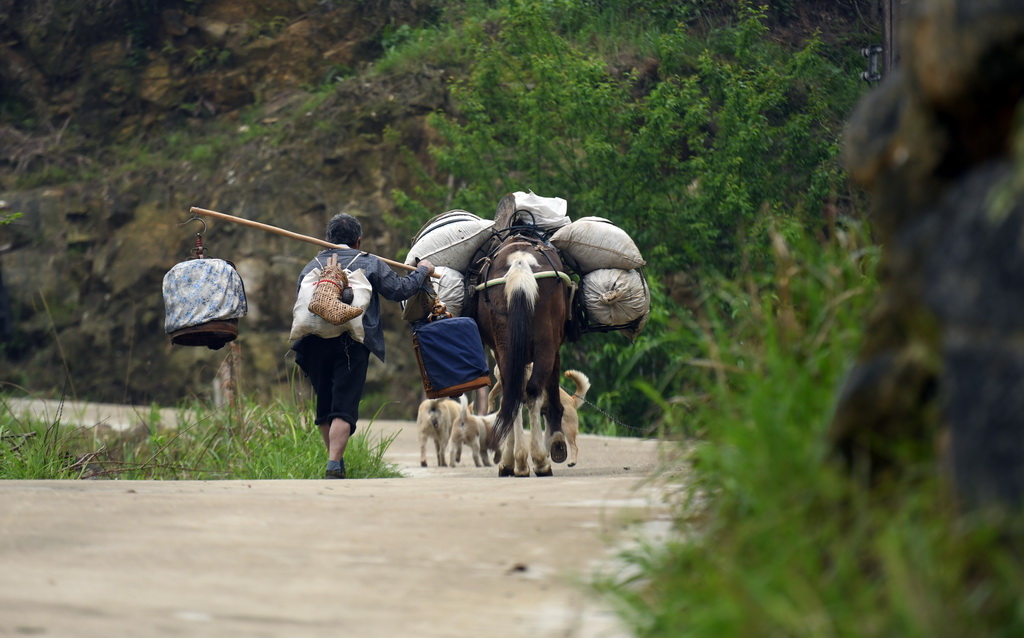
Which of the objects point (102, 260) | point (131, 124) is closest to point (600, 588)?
point (102, 260)

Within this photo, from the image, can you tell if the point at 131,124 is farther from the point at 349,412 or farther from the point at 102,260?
the point at 349,412

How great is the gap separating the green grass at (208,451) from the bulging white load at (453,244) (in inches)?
54.3

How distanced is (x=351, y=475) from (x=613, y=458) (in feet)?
10.5

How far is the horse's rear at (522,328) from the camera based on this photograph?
841 cm

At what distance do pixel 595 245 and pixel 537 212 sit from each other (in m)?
0.54

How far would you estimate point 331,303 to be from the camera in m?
7.82

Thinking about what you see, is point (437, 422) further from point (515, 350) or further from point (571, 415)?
point (515, 350)

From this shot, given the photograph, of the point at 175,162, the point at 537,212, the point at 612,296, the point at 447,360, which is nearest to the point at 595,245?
the point at 612,296

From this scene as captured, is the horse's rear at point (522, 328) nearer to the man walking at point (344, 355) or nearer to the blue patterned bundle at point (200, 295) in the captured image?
the man walking at point (344, 355)

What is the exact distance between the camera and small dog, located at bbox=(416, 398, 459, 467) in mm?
11867

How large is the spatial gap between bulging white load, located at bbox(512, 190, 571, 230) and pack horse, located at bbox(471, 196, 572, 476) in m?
0.44

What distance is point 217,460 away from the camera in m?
9.29

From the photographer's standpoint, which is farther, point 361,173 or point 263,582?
point 361,173

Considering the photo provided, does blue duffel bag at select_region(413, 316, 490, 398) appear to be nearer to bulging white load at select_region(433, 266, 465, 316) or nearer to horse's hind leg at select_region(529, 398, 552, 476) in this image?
horse's hind leg at select_region(529, 398, 552, 476)
